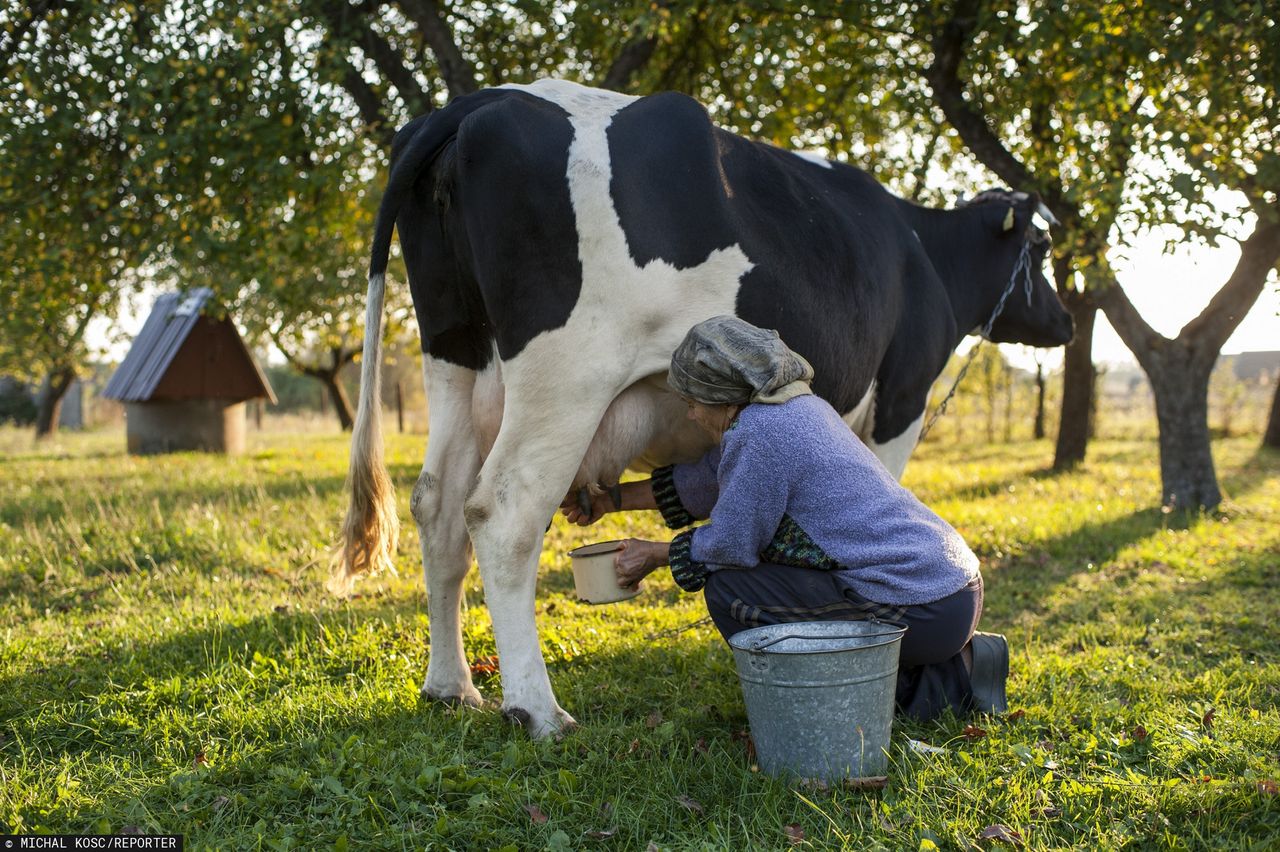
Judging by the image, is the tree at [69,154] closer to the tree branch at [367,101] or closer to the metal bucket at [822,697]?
the tree branch at [367,101]

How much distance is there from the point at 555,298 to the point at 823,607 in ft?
4.48

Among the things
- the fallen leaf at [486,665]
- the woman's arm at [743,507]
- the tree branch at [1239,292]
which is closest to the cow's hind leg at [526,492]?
the woman's arm at [743,507]

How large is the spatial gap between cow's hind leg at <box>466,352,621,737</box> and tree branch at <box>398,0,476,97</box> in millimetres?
6166

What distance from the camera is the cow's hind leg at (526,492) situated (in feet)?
11.1

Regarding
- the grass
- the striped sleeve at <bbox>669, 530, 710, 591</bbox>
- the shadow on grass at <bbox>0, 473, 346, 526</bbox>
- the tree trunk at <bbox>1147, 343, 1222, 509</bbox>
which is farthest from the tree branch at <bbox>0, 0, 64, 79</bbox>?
the tree trunk at <bbox>1147, 343, 1222, 509</bbox>

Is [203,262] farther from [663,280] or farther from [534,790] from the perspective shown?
[534,790]

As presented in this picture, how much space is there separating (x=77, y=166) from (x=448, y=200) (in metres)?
7.30

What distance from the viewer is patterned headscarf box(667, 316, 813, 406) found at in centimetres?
311

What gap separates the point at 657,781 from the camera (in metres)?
3.02

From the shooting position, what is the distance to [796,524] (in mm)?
3176

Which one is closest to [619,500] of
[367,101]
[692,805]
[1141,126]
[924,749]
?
[692,805]

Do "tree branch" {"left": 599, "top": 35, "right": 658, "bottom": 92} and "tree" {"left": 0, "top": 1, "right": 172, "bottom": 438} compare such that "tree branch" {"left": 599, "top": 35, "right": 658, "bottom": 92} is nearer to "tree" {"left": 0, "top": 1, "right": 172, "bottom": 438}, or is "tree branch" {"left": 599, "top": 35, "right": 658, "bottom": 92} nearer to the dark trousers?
"tree" {"left": 0, "top": 1, "right": 172, "bottom": 438}

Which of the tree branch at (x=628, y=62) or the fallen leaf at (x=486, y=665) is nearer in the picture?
the fallen leaf at (x=486, y=665)

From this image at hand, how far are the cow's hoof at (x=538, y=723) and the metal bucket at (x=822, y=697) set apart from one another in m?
0.74
